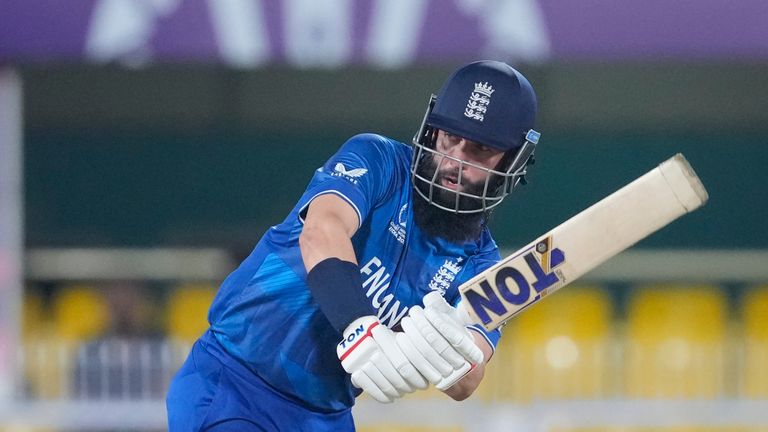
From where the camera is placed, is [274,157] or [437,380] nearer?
[437,380]

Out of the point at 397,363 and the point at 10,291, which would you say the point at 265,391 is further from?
the point at 10,291

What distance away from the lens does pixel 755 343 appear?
6.19 metres

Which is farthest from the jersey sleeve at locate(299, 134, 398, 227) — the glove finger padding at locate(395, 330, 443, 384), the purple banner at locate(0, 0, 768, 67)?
the purple banner at locate(0, 0, 768, 67)

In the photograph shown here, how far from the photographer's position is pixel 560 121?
7.77 m

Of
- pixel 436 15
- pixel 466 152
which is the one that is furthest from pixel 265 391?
pixel 436 15

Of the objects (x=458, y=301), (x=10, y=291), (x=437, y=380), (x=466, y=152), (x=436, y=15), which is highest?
(x=436, y=15)

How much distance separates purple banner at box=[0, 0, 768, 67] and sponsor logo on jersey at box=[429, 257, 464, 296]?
7.32ft

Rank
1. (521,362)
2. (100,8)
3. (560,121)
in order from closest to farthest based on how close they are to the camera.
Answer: (100,8) → (521,362) → (560,121)

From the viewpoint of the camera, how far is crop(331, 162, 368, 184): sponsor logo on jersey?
107 inches

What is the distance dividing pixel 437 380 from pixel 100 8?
9.88ft

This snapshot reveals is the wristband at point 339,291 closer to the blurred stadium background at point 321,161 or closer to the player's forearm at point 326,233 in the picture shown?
the player's forearm at point 326,233

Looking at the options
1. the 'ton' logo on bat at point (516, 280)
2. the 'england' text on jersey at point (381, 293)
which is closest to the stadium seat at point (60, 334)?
the 'england' text on jersey at point (381, 293)

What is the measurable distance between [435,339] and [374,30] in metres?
2.79

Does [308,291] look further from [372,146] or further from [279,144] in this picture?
[279,144]
